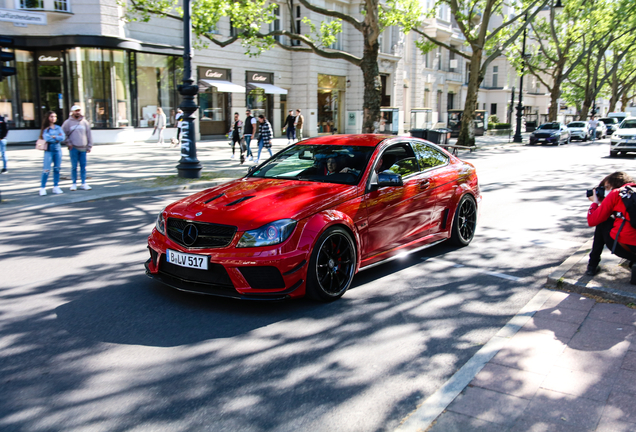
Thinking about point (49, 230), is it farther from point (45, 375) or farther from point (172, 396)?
point (172, 396)

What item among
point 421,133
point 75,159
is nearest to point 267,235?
point 75,159

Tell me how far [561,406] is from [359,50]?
36182mm

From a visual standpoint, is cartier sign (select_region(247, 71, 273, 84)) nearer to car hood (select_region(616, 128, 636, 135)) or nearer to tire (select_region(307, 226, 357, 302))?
car hood (select_region(616, 128, 636, 135))

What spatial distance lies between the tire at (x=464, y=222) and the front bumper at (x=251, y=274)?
121 inches

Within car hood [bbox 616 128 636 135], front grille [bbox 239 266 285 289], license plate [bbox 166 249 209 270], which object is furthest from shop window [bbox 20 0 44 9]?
car hood [bbox 616 128 636 135]

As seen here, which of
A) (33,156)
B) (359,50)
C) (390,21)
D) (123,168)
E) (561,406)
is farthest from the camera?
(359,50)

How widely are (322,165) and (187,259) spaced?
1977mm

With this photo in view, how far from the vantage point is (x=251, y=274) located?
485 centimetres

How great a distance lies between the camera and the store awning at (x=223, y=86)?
29.3 metres

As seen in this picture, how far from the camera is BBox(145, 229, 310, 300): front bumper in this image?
4836mm

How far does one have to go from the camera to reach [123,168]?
56.1 ft

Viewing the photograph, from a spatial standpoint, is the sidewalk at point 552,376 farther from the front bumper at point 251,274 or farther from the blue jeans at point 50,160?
the blue jeans at point 50,160

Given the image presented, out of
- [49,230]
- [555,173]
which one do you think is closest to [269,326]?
[49,230]

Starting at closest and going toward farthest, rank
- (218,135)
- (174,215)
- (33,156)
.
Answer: (174,215)
(33,156)
(218,135)
